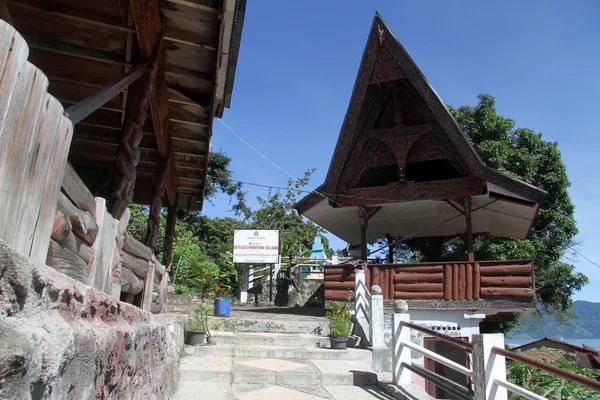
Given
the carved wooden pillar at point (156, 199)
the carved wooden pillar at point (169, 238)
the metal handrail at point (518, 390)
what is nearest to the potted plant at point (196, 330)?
the carved wooden pillar at point (156, 199)

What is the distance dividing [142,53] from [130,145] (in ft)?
3.08

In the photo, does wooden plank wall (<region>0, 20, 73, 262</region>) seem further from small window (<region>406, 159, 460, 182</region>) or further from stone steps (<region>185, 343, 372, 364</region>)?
small window (<region>406, 159, 460, 182</region>)

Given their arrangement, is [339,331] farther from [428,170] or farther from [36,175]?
[428,170]

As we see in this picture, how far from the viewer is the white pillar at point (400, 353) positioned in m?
6.04

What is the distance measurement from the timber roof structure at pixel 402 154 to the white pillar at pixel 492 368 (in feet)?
24.9

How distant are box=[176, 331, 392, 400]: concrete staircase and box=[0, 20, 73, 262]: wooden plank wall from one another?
3.52 m

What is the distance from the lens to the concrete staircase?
5.38 meters

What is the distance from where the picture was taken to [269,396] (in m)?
5.25

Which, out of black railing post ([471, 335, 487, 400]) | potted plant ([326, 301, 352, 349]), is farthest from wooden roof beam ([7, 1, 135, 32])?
potted plant ([326, 301, 352, 349])

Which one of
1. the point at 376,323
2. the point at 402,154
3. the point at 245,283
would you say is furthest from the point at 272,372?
the point at 245,283

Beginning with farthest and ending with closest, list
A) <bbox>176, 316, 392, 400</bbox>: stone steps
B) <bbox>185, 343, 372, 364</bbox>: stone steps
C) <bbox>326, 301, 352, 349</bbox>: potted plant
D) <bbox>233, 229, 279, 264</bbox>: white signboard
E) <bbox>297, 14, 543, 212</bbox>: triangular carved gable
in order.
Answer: <bbox>233, 229, 279, 264</bbox>: white signboard, <bbox>297, 14, 543, 212</bbox>: triangular carved gable, <bbox>326, 301, 352, 349</bbox>: potted plant, <bbox>185, 343, 372, 364</bbox>: stone steps, <bbox>176, 316, 392, 400</bbox>: stone steps

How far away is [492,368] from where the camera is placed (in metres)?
4.53

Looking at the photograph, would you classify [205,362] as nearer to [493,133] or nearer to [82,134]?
[82,134]

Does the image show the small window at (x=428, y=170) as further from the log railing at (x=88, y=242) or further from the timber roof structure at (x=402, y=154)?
the log railing at (x=88, y=242)
